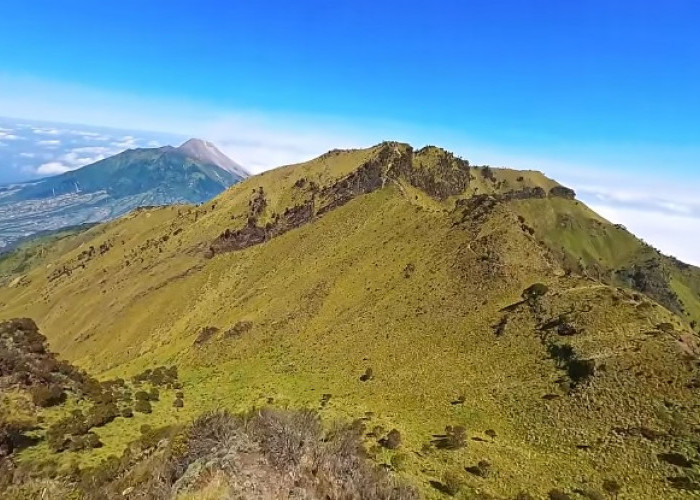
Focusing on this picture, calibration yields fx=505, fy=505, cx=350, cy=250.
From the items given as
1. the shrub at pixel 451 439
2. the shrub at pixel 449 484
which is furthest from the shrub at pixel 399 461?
the shrub at pixel 451 439

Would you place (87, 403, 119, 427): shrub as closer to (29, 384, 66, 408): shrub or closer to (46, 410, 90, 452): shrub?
(46, 410, 90, 452): shrub

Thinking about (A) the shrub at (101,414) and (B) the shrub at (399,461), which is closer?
(B) the shrub at (399,461)

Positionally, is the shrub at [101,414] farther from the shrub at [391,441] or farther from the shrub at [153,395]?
the shrub at [391,441]

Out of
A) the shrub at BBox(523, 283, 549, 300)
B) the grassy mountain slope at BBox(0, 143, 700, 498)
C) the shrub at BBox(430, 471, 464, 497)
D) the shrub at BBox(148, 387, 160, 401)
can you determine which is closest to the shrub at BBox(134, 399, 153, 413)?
the grassy mountain slope at BBox(0, 143, 700, 498)

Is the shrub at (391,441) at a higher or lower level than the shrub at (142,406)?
higher

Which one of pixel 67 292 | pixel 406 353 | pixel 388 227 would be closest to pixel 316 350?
pixel 406 353

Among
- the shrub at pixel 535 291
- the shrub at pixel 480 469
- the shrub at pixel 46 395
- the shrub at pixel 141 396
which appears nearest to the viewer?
the shrub at pixel 480 469
